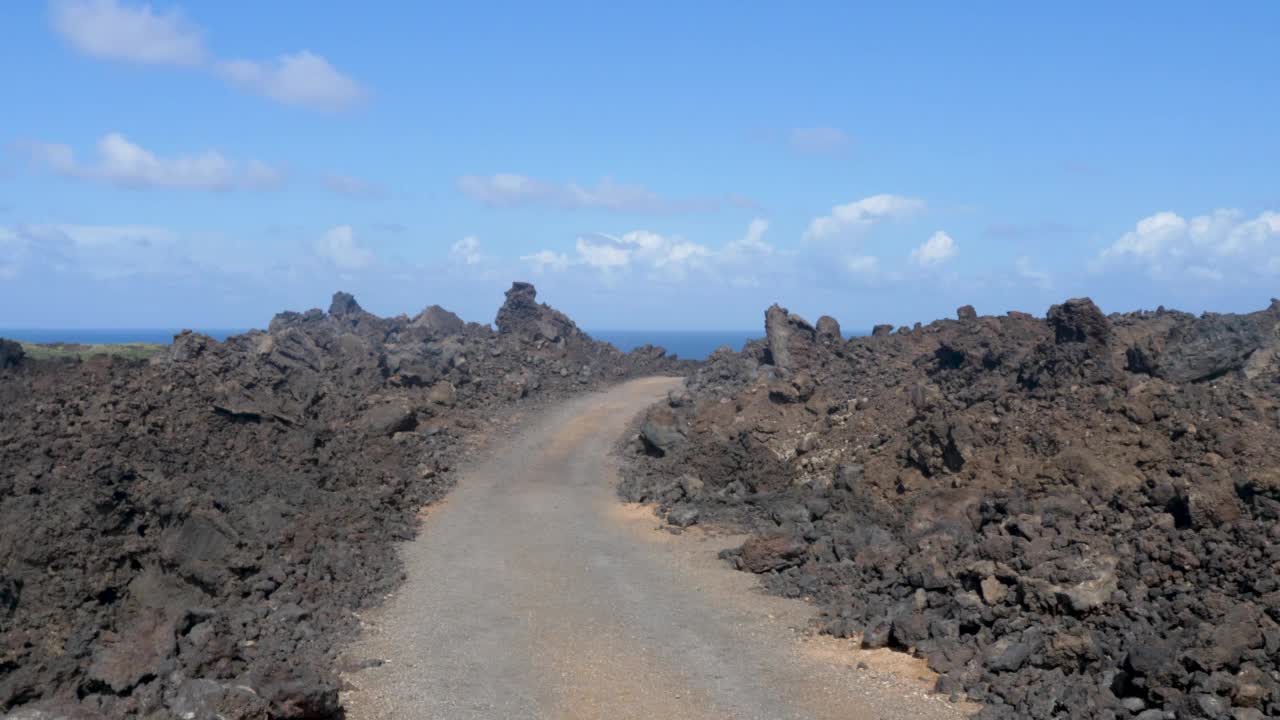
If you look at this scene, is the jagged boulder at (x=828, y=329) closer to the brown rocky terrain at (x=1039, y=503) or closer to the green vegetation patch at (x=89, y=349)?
the brown rocky terrain at (x=1039, y=503)

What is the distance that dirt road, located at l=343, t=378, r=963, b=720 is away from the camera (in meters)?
13.3

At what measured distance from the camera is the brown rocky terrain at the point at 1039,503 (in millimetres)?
12852

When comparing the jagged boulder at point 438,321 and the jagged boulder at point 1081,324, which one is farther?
the jagged boulder at point 438,321

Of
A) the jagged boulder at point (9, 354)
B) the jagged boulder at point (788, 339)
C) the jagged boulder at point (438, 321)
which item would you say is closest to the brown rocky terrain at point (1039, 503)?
the jagged boulder at point (788, 339)

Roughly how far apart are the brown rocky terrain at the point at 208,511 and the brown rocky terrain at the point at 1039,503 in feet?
26.6

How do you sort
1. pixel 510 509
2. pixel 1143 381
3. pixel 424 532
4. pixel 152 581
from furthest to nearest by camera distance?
pixel 510 509 → pixel 424 532 → pixel 1143 381 → pixel 152 581

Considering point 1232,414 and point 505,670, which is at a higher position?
point 1232,414

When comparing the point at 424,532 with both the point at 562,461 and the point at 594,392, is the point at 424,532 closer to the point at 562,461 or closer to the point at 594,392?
the point at 562,461

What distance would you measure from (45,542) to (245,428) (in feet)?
33.2

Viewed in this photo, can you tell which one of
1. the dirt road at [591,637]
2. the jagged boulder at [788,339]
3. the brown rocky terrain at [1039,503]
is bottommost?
the dirt road at [591,637]

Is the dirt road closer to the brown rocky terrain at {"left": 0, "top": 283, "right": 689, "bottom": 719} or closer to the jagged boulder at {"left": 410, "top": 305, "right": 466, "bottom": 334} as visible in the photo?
the brown rocky terrain at {"left": 0, "top": 283, "right": 689, "bottom": 719}

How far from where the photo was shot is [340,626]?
16.3 meters

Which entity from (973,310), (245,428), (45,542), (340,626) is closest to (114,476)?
(45,542)

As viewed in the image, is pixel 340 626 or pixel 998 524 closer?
pixel 340 626
